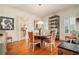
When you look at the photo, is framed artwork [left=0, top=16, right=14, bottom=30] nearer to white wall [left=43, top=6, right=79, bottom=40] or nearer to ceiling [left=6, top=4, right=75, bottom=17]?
ceiling [left=6, top=4, right=75, bottom=17]

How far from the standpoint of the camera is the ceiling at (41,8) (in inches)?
87.2

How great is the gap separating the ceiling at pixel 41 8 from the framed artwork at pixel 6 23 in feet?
1.01

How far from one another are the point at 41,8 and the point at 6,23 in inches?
31.6

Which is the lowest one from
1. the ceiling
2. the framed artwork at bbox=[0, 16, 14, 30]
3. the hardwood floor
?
the hardwood floor

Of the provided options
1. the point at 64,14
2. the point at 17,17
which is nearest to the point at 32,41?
the point at 17,17

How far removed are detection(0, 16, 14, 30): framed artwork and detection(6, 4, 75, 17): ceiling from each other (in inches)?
12.1

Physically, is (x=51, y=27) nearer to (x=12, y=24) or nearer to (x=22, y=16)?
(x=22, y=16)

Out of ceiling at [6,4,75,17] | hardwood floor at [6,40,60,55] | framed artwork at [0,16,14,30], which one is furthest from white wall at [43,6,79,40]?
framed artwork at [0,16,14,30]

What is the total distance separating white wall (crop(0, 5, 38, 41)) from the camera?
2.17 meters

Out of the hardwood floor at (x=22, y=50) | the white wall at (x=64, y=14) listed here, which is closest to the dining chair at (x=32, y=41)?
the hardwood floor at (x=22, y=50)

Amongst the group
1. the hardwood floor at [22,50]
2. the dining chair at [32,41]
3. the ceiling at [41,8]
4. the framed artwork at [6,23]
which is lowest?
the hardwood floor at [22,50]

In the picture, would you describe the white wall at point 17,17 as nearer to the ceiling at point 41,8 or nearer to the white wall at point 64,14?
the ceiling at point 41,8

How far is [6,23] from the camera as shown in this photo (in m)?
2.22
